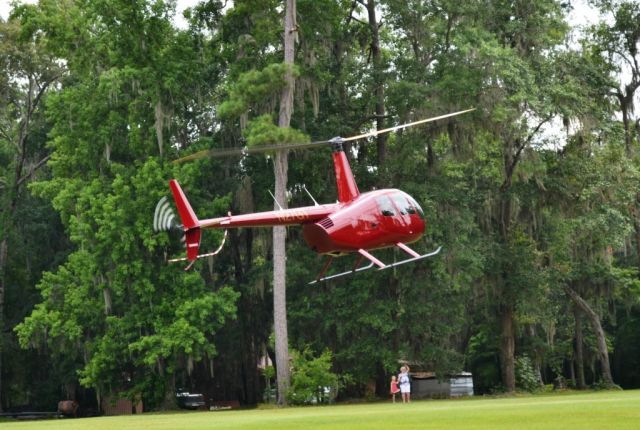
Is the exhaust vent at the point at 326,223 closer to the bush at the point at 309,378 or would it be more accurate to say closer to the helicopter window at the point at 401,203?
the helicopter window at the point at 401,203

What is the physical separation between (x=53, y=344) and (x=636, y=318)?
28.8 meters

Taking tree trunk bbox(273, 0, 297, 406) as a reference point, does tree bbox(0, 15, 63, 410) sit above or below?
above

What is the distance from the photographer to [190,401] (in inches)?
1770

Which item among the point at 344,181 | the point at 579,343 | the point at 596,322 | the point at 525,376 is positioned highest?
the point at 344,181

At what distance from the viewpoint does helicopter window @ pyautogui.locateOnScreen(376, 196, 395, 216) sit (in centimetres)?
2486

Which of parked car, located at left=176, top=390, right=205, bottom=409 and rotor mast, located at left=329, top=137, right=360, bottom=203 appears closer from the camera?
rotor mast, located at left=329, top=137, right=360, bottom=203

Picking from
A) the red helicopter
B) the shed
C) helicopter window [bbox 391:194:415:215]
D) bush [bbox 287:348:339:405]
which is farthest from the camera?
the shed

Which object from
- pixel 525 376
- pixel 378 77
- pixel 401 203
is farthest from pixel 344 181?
pixel 525 376

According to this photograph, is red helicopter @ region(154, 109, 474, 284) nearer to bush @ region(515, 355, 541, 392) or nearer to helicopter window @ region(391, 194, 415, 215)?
helicopter window @ region(391, 194, 415, 215)

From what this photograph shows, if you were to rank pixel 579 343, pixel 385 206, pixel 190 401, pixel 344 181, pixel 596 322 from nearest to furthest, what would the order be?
pixel 385 206
pixel 344 181
pixel 190 401
pixel 596 322
pixel 579 343

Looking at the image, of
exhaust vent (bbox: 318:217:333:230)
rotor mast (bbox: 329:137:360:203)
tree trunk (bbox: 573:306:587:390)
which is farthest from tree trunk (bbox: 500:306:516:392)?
exhaust vent (bbox: 318:217:333:230)

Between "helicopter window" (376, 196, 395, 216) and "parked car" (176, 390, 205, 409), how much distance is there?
2131 cm

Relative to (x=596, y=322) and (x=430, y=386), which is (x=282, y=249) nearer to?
(x=430, y=386)

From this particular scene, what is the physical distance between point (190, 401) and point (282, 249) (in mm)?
11428
